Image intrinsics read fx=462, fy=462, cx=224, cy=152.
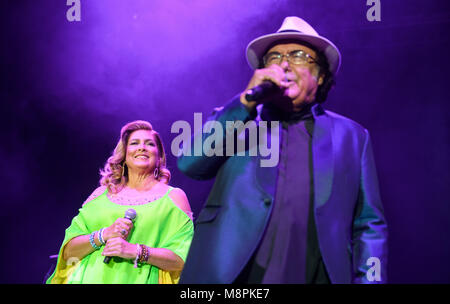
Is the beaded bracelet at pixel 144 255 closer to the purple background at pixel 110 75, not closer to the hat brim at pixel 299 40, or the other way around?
the purple background at pixel 110 75

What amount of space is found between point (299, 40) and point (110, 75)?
1.88m

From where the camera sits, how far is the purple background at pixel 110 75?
119 inches

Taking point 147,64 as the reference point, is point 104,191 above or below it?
below

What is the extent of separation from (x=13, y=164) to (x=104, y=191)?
1.00m

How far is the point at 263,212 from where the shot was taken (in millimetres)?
1596

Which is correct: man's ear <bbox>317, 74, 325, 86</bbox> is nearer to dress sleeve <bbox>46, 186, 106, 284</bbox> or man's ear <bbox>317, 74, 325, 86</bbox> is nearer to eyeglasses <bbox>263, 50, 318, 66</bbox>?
eyeglasses <bbox>263, 50, 318, 66</bbox>

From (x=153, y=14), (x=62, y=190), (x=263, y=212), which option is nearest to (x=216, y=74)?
(x=153, y=14)

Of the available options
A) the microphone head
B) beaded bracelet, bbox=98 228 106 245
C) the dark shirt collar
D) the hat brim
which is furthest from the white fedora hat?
beaded bracelet, bbox=98 228 106 245

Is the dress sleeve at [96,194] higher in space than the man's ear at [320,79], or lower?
lower

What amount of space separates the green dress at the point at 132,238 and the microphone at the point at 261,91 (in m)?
1.39

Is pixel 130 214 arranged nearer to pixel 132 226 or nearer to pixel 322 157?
pixel 132 226

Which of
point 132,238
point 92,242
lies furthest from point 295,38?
point 92,242

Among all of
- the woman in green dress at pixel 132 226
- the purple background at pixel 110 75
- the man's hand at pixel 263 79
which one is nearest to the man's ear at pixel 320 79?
the man's hand at pixel 263 79
